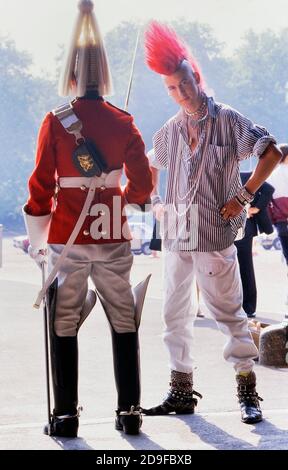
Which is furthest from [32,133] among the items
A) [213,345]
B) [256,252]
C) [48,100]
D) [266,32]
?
[213,345]

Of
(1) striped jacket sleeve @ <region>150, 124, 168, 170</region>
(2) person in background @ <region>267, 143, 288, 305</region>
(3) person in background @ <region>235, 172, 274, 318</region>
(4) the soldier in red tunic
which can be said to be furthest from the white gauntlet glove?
(2) person in background @ <region>267, 143, 288, 305</region>

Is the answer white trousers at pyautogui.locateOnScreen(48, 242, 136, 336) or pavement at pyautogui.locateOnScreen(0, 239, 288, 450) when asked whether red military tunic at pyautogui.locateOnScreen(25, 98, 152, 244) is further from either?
pavement at pyautogui.locateOnScreen(0, 239, 288, 450)

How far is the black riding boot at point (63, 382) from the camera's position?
4.51 metres

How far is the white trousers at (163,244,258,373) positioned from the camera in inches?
194

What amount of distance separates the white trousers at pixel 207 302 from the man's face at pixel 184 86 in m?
0.72

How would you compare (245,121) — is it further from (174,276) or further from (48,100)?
(48,100)

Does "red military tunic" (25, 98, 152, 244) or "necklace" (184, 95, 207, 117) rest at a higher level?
"necklace" (184, 95, 207, 117)

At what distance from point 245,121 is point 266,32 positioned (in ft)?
115

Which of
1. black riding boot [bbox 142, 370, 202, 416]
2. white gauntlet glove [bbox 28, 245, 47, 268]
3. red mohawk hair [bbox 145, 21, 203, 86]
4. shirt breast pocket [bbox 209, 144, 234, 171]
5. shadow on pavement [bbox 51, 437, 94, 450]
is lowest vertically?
shadow on pavement [bbox 51, 437, 94, 450]

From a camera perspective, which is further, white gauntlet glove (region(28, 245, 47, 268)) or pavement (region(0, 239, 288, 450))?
white gauntlet glove (region(28, 245, 47, 268))

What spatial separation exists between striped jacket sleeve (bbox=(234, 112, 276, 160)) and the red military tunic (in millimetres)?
535

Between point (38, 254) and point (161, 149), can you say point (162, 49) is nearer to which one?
point (161, 149)

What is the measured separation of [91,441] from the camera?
446cm

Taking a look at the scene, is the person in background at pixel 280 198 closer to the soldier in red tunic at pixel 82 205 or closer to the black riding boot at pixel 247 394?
the black riding boot at pixel 247 394
